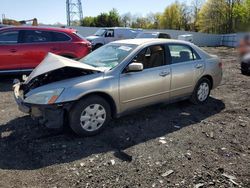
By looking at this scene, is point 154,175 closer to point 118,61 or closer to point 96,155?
point 96,155

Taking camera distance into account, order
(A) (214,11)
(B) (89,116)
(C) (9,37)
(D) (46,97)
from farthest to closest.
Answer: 1. (C) (9,37)
2. (B) (89,116)
3. (D) (46,97)
4. (A) (214,11)

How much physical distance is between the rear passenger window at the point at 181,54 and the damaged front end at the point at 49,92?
181 cm

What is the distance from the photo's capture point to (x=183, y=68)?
5.60m

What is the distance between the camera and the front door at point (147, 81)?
4.75 meters

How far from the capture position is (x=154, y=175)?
3398mm

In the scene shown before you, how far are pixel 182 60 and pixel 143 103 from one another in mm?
1346

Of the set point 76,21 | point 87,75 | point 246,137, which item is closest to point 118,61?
point 87,75

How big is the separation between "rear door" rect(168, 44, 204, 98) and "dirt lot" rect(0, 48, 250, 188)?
0.49 metres

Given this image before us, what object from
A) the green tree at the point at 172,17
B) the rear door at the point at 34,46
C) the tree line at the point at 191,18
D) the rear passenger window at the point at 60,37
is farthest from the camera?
the green tree at the point at 172,17

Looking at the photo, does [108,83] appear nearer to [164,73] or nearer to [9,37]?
[164,73]

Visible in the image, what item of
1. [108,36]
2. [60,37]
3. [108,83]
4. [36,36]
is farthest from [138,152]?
[108,36]

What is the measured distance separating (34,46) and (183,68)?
4.92 meters

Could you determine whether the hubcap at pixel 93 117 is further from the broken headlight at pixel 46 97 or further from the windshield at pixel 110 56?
the windshield at pixel 110 56

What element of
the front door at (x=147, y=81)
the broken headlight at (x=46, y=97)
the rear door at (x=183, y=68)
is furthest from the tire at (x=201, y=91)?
the broken headlight at (x=46, y=97)
